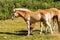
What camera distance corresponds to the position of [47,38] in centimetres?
1375

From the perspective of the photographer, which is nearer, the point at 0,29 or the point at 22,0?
the point at 0,29

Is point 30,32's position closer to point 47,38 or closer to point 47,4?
point 47,38

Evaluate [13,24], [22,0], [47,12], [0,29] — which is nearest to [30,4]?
[22,0]

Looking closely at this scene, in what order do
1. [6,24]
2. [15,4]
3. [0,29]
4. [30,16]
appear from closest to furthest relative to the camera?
[30,16] → [0,29] → [6,24] → [15,4]

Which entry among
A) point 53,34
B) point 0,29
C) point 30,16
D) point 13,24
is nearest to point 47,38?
point 53,34

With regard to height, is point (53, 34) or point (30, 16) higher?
point (30, 16)

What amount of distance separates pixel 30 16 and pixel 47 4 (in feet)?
30.4

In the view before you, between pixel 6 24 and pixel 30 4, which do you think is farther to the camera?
pixel 30 4

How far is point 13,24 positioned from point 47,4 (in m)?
5.70

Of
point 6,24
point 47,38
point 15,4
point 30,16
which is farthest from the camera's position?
point 15,4

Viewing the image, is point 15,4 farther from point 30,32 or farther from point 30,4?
point 30,32

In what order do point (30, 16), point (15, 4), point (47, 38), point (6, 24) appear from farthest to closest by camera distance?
point (15, 4), point (6, 24), point (30, 16), point (47, 38)

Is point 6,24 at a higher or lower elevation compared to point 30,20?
lower

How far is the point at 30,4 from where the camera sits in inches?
936
